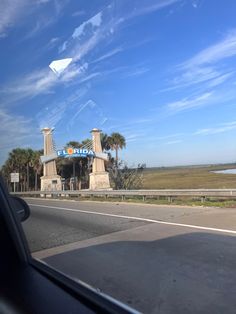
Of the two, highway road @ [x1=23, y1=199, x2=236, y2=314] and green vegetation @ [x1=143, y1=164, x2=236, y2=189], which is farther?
green vegetation @ [x1=143, y1=164, x2=236, y2=189]

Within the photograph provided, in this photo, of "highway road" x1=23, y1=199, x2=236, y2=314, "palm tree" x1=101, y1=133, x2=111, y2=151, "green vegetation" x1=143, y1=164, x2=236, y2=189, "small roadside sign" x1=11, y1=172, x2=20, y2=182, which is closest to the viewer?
"small roadside sign" x1=11, y1=172, x2=20, y2=182

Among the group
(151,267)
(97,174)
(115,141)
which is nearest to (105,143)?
(115,141)

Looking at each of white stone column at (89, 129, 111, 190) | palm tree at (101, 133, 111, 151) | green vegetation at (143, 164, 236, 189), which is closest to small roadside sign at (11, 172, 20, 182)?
green vegetation at (143, 164, 236, 189)

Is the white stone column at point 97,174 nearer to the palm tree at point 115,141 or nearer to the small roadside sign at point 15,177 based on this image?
the palm tree at point 115,141

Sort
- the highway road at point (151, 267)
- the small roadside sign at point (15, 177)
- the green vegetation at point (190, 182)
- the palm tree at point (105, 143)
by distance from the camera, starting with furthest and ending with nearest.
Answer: the palm tree at point (105, 143) → the green vegetation at point (190, 182) → the highway road at point (151, 267) → the small roadside sign at point (15, 177)

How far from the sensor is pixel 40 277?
7.25ft

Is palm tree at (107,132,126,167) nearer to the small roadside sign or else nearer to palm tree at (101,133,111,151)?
palm tree at (101,133,111,151)

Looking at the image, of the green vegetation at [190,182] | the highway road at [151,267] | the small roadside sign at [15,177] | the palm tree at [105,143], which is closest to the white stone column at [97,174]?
the green vegetation at [190,182]

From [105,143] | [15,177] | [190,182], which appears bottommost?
[15,177]

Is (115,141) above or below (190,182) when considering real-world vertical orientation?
above

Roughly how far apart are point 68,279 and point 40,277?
21 cm

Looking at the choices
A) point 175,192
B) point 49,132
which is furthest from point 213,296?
point 175,192

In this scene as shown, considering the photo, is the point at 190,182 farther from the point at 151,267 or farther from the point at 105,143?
the point at 151,267

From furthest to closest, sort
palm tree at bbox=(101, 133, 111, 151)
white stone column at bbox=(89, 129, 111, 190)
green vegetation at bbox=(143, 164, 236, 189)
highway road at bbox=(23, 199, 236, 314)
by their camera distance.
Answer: palm tree at bbox=(101, 133, 111, 151) → green vegetation at bbox=(143, 164, 236, 189) → white stone column at bbox=(89, 129, 111, 190) → highway road at bbox=(23, 199, 236, 314)
